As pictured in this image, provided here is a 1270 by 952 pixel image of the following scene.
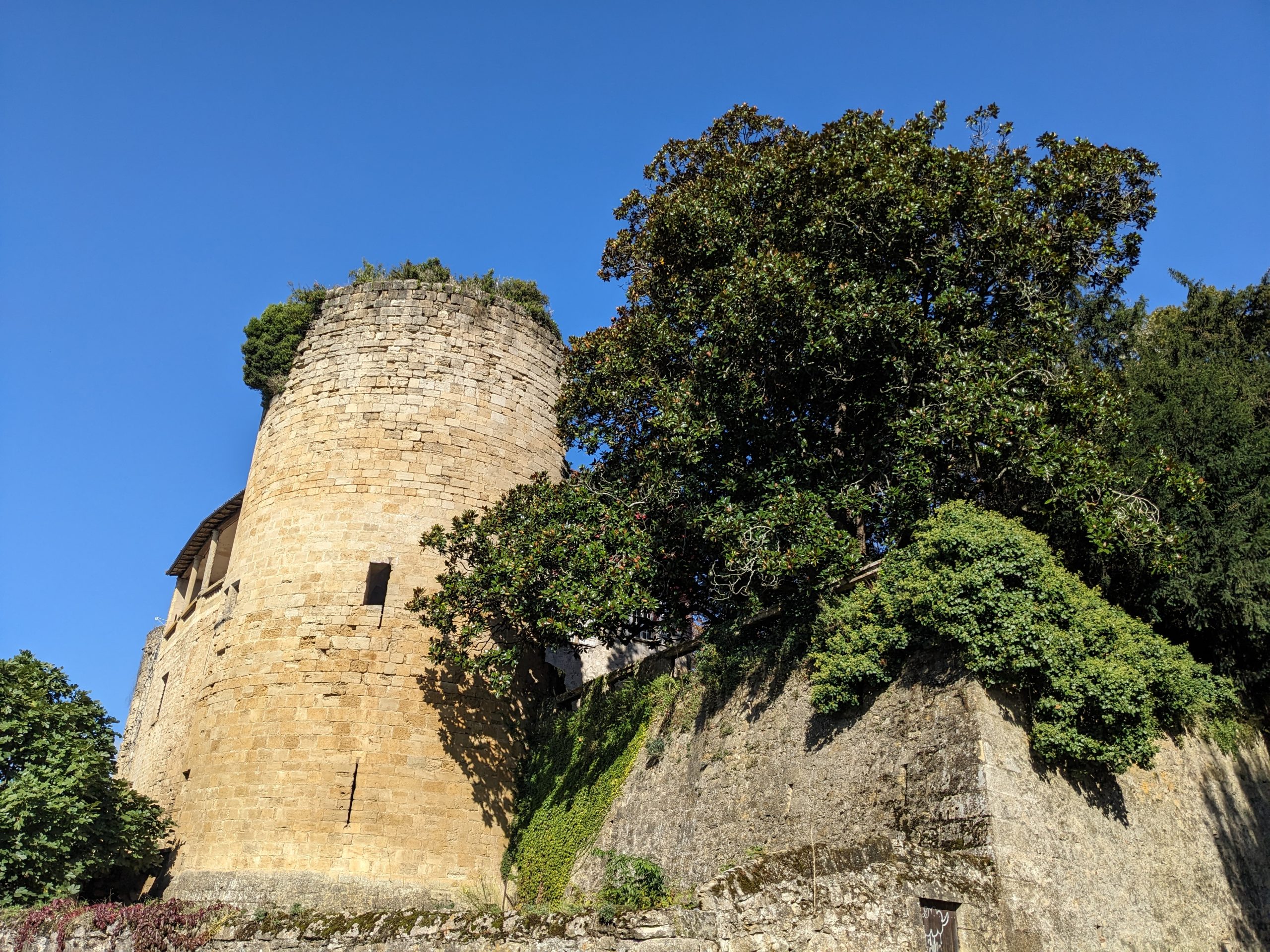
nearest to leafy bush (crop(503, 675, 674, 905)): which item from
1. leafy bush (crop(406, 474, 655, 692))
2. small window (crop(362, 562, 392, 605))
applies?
leafy bush (crop(406, 474, 655, 692))

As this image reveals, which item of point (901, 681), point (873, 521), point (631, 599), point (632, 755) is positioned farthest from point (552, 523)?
point (901, 681)

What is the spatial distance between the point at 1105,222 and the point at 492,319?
910 centimetres

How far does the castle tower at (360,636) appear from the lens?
12031mm

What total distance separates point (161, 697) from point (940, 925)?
1741cm

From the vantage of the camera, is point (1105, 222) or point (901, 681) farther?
point (1105, 222)

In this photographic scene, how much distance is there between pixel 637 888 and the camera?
8.51 m

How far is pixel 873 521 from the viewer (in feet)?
39.0

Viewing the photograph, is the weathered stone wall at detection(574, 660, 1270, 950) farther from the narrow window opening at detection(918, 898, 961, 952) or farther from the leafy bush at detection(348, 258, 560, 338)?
the leafy bush at detection(348, 258, 560, 338)

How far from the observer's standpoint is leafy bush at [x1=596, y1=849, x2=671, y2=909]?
315 inches

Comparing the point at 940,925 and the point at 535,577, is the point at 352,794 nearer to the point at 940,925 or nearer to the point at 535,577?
the point at 535,577

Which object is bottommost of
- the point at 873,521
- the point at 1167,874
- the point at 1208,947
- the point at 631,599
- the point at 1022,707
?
the point at 1208,947

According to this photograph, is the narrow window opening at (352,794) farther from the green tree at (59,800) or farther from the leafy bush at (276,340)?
the leafy bush at (276,340)

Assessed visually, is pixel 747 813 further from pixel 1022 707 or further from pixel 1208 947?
pixel 1208 947

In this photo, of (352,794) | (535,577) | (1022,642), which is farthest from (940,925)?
(352,794)
